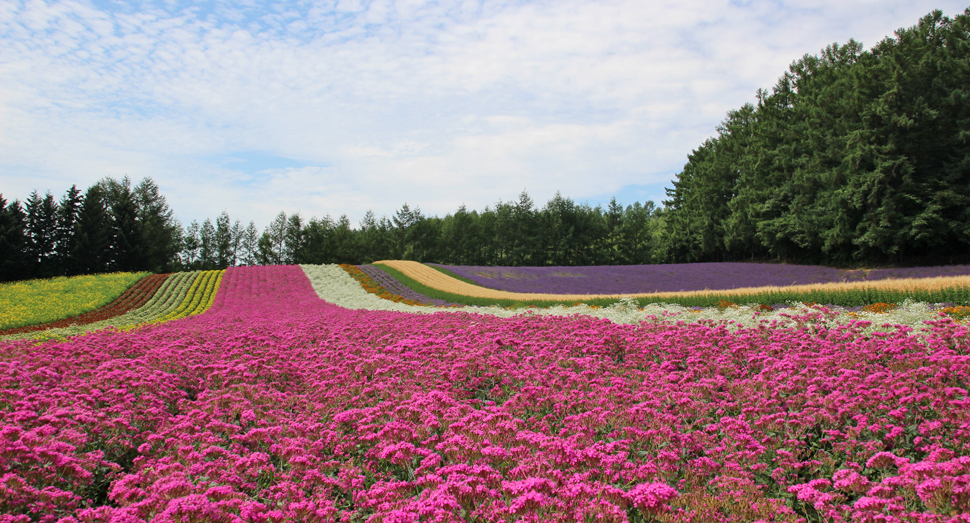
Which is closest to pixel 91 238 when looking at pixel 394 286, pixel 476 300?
pixel 394 286

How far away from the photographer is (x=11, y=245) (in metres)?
47.5

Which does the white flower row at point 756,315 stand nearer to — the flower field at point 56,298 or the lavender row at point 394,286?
the lavender row at point 394,286

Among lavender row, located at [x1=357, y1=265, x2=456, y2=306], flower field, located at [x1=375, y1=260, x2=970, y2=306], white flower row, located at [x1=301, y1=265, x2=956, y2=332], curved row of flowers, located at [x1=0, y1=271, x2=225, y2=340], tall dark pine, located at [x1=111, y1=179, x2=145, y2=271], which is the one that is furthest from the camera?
tall dark pine, located at [x1=111, y1=179, x2=145, y2=271]

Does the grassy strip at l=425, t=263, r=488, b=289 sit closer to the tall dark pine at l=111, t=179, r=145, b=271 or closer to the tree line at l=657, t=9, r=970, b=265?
the tree line at l=657, t=9, r=970, b=265

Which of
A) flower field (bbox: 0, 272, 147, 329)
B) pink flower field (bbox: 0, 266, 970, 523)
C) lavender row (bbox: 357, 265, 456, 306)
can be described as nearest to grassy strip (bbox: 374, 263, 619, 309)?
lavender row (bbox: 357, 265, 456, 306)

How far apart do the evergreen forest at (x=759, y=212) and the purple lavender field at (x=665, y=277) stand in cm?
417

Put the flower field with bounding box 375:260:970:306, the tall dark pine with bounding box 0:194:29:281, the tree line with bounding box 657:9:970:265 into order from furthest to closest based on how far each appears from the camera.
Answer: the tall dark pine with bounding box 0:194:29:281
the tree line with bounding box 657:9:970:265
the flower field with bounding box 375:260:970:306

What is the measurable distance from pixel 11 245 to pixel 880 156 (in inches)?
2981

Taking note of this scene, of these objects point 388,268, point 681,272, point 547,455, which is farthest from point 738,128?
point 547,455

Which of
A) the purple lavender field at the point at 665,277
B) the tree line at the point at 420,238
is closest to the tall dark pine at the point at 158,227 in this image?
the tree line at the point at 420,238

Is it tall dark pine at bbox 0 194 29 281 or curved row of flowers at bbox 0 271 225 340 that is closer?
curved row of flowers at bbox 0 271 225 340

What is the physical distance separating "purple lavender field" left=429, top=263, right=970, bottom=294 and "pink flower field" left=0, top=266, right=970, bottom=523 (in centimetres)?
2380

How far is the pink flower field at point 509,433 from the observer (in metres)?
3.84

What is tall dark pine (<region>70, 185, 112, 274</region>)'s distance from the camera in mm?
53219
